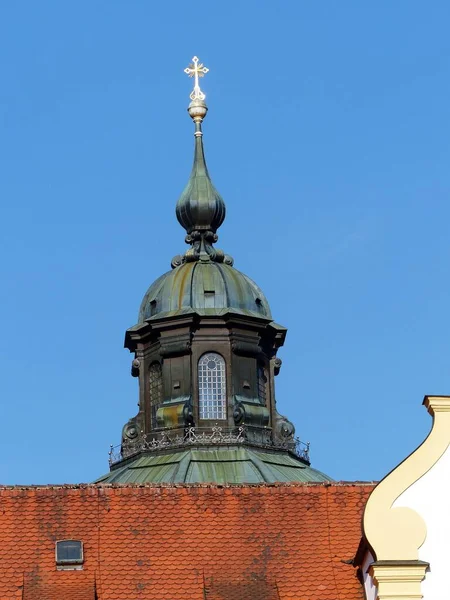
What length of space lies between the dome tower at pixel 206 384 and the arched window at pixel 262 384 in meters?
0.03

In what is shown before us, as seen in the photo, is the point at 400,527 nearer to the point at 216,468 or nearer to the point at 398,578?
the point at 398,578

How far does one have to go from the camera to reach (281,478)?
68375 millimetres

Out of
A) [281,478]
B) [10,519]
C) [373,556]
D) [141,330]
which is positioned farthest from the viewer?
[141,330]

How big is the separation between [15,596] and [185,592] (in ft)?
12.5

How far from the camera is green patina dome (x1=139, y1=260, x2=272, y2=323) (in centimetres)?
7319

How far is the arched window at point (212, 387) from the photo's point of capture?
71500 millimetres

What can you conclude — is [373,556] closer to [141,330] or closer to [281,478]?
[281,478]

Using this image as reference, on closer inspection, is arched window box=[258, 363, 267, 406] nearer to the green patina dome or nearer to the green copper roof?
the green patina dome

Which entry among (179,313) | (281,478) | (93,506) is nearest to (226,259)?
(179,313)

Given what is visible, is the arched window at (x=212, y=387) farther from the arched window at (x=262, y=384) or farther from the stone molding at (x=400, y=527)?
the stone molding at (x=400, y=527)

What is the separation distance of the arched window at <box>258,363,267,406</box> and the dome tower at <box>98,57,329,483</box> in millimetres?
34

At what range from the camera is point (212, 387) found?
71.8 metres

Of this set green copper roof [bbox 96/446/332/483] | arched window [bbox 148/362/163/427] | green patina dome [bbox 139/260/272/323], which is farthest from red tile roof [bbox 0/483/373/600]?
green patina dome [bbox 139/260/272/323]

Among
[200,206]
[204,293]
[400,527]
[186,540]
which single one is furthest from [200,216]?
[400,527]
